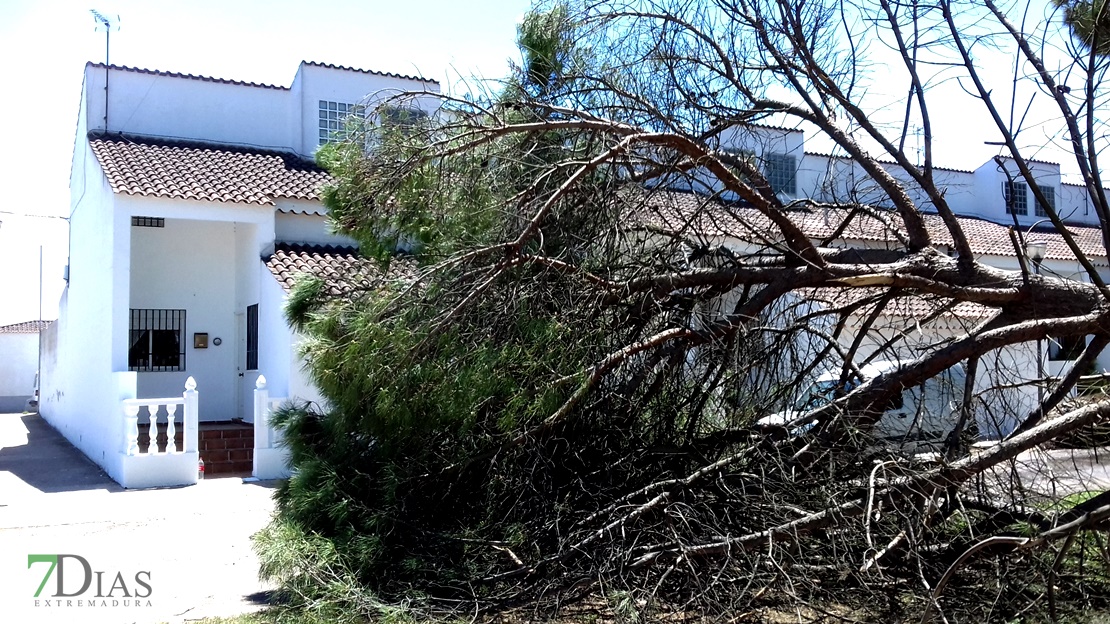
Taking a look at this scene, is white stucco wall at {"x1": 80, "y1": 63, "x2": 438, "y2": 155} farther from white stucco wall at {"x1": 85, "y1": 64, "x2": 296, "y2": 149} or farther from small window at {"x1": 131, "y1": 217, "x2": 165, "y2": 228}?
small window at {"x1": 131, "y1": 217, "x2": 165, "y2": 228}

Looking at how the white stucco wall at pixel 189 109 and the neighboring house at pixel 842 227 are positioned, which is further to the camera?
the white stucco wall at pixel 189 109

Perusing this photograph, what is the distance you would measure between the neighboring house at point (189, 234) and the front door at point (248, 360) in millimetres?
43

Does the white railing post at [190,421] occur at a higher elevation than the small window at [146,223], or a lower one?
lower

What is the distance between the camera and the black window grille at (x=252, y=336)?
54.1 ft

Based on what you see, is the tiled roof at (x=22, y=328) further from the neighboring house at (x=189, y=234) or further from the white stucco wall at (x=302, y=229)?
the white stucco wall at (x=302, y=229)

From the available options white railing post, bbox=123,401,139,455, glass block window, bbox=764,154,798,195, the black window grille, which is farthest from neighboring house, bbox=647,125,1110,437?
the black window grille

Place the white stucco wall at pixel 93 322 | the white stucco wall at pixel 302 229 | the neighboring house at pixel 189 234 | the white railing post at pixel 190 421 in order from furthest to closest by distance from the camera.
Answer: the white stucco wall at pixel 302 229
the neighboring house at pixel 189 234
the white stucco wall at pixel 93 322
the white railing post at pixel 190 421

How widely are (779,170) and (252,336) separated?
11.8 metres

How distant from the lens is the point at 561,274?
537cm

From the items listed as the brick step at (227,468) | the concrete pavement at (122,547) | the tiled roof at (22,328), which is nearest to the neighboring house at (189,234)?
the brick step at (227,468)

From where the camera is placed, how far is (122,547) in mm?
8539

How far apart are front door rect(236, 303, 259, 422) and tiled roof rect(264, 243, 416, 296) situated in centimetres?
161

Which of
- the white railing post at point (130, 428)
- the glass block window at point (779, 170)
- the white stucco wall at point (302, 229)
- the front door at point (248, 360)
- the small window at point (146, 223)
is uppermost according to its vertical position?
the small window at point (146, 223)

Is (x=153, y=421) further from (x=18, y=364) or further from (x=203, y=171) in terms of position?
(x=18, y=364)
